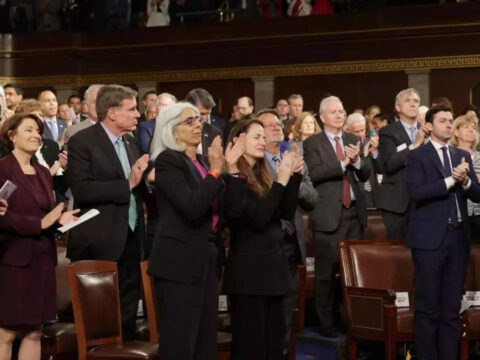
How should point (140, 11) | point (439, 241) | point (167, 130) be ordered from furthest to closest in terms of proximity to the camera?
point (140, 11)
point (439, 241)
point (167, 130)

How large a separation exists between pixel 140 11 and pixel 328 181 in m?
7.27

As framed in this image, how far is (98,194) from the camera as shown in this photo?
556 cm

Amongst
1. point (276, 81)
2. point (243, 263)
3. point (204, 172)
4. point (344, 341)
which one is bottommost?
point (344, 341)

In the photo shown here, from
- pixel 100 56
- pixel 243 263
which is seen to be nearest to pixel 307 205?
pixel 243 263

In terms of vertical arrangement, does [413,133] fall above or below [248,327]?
above

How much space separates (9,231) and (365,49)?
25.1ft

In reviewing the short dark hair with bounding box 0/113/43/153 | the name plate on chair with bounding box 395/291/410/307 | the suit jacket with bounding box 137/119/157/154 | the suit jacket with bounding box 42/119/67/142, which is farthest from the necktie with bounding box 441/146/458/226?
the suit jacket with bounding box 42/119/67/142

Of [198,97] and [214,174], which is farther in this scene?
[198,97]

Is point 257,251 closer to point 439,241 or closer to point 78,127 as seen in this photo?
point 439,241

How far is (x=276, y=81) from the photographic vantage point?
1270 centimetres

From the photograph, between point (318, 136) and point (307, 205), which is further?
point (318, 136)

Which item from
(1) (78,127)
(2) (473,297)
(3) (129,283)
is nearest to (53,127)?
(1) (78,127)

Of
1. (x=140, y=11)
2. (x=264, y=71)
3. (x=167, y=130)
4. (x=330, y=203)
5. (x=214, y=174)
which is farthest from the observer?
(x=140, y=11)

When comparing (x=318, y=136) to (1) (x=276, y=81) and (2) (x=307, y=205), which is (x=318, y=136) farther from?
(1) (x=276, y=81)
